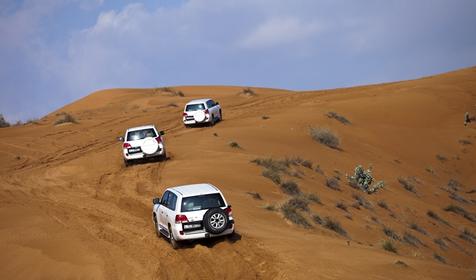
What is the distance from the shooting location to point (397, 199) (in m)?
32.1

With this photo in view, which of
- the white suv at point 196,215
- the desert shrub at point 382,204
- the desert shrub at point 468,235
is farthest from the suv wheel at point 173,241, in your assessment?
the desert shrub at point 468,235

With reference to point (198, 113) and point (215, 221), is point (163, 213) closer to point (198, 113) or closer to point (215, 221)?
point (215, 221)

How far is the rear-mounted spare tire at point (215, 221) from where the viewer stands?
1683 centimetres

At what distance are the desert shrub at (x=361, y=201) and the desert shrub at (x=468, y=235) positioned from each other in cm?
397

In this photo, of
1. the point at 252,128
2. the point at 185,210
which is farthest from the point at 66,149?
the point at 185,210

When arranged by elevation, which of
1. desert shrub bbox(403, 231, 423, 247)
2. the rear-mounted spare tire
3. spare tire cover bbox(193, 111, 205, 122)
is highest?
spare tire cover bbox(193, 111, 205, 122)

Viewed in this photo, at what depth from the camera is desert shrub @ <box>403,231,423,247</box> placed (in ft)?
81.4

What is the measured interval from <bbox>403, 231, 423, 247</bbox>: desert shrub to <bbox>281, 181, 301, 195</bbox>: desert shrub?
438 cm

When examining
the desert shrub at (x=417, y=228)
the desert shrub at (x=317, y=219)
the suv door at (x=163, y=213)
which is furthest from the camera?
the desert shrub at (x=417, y=228)

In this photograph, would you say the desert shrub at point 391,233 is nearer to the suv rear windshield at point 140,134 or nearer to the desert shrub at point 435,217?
the desert shrub at point 435,217

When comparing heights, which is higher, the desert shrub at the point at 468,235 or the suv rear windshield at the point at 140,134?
the suv rear windshield at the point at 140,134

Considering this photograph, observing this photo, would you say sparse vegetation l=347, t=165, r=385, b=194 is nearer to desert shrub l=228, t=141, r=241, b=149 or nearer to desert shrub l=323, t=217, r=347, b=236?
desert shrub l=228, t=141, r=241, b=149

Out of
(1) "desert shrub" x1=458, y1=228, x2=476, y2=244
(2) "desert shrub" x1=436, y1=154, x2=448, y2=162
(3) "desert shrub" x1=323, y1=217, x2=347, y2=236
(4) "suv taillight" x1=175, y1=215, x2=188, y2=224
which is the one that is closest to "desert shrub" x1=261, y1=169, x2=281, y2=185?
(3) "desert shrub" x1=323, y1=217, x2=347, y2=236

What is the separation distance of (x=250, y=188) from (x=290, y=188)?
1.83 m
